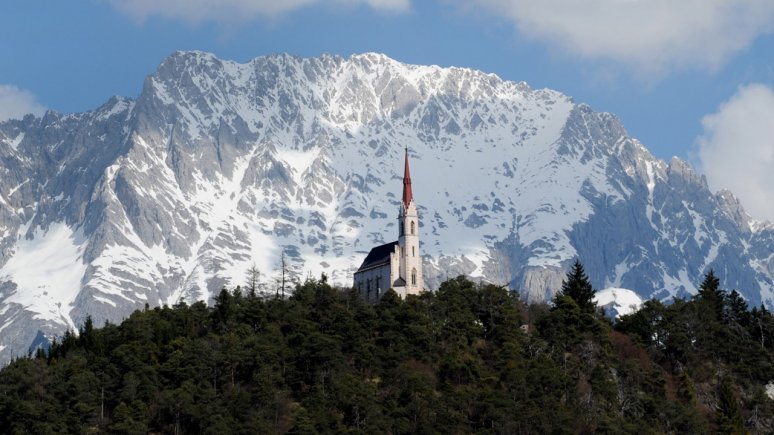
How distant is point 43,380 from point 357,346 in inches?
1624

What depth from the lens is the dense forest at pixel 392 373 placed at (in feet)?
545

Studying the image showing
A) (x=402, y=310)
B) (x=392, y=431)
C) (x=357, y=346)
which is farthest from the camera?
(x=402, y=310)

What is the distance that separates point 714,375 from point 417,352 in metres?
45.2

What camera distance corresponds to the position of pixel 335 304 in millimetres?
193625

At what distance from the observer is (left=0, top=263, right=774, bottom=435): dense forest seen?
166 meters

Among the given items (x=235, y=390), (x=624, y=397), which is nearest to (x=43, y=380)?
(x=235, y=390)

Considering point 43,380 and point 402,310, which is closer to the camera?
point 43,380

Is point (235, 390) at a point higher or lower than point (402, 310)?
lower

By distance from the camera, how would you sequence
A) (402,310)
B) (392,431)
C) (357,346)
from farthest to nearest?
(402,310) → (357,346) → (392,431)

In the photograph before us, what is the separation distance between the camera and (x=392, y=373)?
175000 mm

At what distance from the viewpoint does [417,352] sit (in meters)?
181

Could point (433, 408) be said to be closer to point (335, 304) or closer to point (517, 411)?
point (517, 411)

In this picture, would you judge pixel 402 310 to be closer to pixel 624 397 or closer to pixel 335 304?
pixel 335 304

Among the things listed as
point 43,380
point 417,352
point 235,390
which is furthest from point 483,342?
point 43,380
